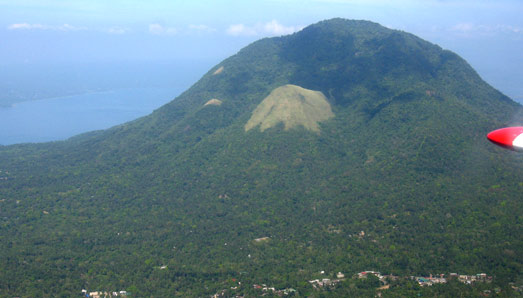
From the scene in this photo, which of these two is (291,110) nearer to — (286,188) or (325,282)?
(286,188)

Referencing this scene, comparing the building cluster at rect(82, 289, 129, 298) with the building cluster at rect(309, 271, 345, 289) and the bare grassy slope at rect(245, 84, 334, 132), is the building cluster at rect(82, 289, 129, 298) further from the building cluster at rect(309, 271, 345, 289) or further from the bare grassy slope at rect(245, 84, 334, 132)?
the bare grassy slope at rect(245, 84, 334, 132)

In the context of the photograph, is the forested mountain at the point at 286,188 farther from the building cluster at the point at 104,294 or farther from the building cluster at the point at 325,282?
the building cluster at the point at 104,294

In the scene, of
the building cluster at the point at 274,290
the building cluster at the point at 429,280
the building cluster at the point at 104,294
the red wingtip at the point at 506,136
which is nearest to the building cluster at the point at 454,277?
the building cluster at the point at 429,280

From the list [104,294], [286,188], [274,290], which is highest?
[286,188]

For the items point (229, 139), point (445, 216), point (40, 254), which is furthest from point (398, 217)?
point (40, 254)

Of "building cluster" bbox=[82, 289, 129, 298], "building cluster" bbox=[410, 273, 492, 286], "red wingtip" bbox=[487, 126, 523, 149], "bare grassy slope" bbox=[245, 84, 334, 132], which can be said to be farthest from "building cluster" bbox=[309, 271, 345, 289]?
"bare grassy slope" bbox=[245, 84, 334, 132]

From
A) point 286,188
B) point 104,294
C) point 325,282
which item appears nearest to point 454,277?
point 325,282

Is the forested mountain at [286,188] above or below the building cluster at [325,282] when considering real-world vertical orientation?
Answer: above

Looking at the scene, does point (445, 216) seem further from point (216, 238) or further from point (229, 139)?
point (229, 139)
